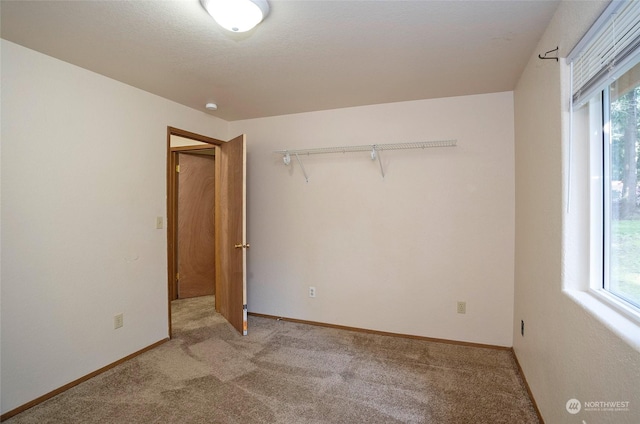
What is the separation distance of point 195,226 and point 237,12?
3499mm

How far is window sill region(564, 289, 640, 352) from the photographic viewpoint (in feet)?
3.11

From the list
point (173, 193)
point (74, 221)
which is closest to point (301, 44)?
point (74, 221)

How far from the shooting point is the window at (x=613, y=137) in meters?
1.06

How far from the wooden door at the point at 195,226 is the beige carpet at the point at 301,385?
1.53 m

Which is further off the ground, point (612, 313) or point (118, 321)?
point (612, 313)

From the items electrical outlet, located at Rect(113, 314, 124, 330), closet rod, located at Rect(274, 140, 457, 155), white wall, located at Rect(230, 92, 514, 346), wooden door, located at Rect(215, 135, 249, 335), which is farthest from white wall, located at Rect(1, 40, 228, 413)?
closet rod, located at Rect(274, 140, 457, 155)

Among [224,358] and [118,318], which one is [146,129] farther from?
[224,358]

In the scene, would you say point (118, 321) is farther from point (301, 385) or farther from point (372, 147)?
point (372, 147)

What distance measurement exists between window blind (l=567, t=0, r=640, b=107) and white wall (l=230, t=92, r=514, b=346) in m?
1.43

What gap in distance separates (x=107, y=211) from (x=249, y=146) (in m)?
1.69

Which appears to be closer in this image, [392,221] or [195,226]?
[392,221]

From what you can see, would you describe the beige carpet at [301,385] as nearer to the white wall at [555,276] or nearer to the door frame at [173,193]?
the white wall at [555,276]

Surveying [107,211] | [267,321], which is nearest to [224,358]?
[267,321]

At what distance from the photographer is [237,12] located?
4.91 feet
